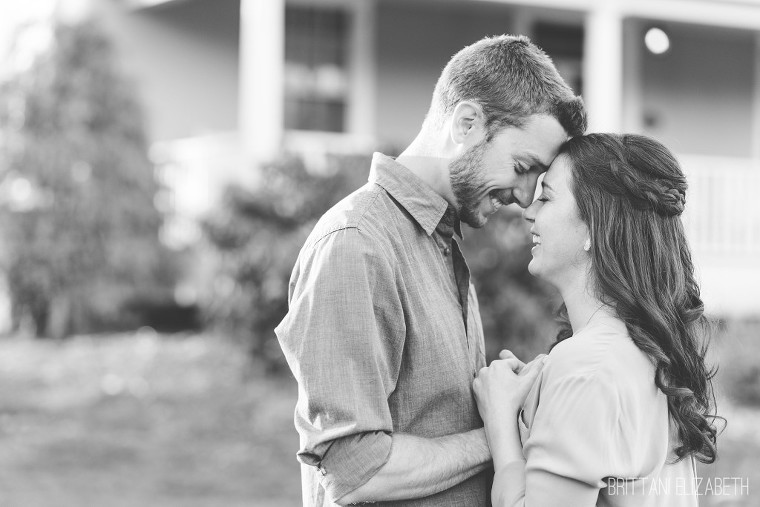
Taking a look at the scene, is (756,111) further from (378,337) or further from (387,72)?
(378,337)

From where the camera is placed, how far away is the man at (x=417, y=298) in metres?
2.28

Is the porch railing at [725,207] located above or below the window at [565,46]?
below

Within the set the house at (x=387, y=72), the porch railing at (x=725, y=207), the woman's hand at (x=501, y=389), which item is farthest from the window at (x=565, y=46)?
the woman's hand at (x=501, y=389)

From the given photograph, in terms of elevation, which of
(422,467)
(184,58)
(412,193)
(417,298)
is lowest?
(422,467)

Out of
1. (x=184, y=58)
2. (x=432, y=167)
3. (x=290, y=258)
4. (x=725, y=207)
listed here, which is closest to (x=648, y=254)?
(x=432, y=167)

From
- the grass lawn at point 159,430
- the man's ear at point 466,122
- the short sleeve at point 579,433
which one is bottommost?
the grass lawn at point 159,430

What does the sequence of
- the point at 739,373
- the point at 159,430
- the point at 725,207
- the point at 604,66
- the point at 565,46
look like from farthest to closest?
the point at 565,46 < the point at 725,207 < the point at 604,66 < the point at 739,373 < the point at 159,430

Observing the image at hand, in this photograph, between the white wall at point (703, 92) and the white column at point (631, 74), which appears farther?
the white wall at point (703, 92)

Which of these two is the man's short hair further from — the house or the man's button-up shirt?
the house

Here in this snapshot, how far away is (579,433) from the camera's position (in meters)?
2.27

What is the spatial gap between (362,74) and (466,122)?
10483 millimetres

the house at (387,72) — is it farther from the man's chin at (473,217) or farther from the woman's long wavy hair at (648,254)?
the woman's long wavy hair at (648,254)

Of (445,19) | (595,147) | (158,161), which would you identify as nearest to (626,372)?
(595,147)

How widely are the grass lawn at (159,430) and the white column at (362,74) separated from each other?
4.51 m
